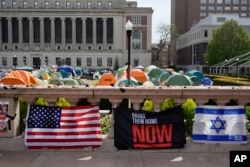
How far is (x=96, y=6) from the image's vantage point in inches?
4493

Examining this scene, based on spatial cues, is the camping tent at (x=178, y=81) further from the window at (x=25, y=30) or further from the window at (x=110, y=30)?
the window at (x=25, y=30)

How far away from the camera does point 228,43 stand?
66000mm

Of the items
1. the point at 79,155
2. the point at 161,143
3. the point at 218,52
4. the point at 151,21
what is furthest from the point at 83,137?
the point at 151,21

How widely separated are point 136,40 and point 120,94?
349 feet

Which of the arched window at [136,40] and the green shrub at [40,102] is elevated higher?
the arched window at [136,40]

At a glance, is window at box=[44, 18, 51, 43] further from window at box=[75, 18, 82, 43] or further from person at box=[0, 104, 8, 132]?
person at box=[0, 104, 8, 132]

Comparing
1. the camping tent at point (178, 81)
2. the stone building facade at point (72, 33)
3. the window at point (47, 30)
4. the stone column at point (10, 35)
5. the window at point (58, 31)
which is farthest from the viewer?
the window at point (58, 31)

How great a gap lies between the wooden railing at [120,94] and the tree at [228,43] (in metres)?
61.4

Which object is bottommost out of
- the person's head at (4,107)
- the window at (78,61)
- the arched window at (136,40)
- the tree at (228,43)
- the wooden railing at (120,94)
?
the person's head at (4,107)

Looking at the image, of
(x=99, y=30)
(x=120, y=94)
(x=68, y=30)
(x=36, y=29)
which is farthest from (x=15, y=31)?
(x=120, y=94)

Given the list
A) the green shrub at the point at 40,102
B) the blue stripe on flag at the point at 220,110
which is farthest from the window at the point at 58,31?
the blue stripe on flag at the point at 220,110

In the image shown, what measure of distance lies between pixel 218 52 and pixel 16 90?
63.3 meters

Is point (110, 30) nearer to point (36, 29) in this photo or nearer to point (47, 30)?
point (47, 30)

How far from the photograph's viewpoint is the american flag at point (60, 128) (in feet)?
24.5
